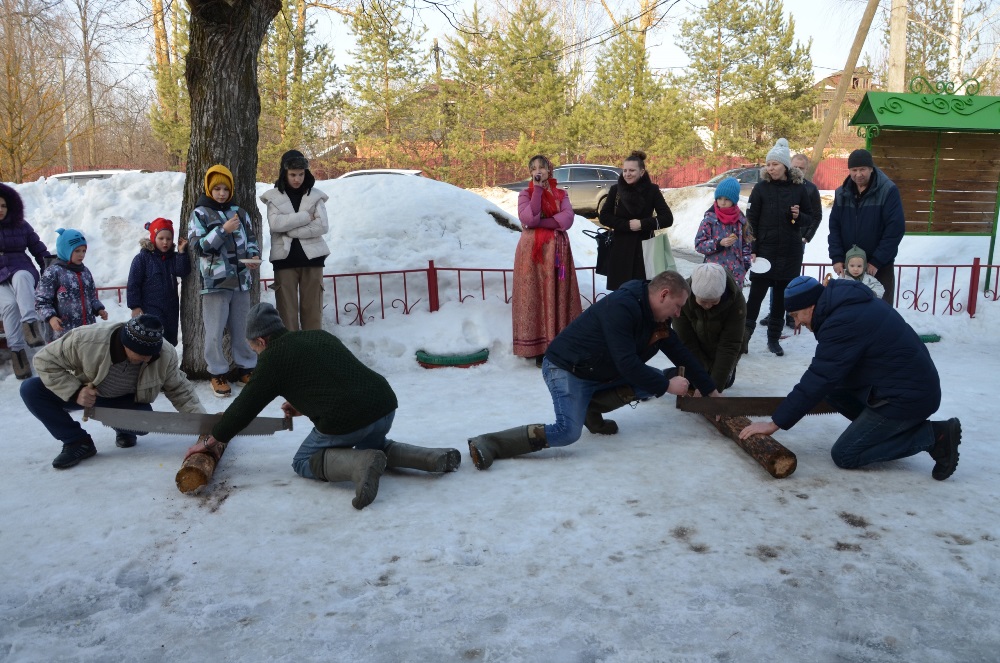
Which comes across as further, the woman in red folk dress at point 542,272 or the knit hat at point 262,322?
the woman in red folk dress at point 542,272

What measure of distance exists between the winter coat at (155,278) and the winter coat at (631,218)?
3686 millimetres

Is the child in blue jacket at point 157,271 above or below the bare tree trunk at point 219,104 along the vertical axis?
below

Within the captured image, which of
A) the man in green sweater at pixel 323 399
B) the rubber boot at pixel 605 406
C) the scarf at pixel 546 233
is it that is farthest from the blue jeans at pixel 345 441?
the scarf at pixel 546 233

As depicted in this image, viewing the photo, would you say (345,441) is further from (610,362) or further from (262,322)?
(610,362)

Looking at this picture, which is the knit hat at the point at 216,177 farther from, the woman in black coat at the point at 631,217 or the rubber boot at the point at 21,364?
the woman in black coat at the point at 631,217

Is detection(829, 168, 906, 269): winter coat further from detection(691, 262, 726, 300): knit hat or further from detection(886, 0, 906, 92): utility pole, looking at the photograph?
detection(886, 0, 906, 92): utility pole

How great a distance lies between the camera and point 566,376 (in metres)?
4.74

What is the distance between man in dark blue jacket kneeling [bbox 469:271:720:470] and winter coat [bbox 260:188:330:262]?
2.90 metres

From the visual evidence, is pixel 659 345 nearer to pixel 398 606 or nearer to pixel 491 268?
pixel 398 606

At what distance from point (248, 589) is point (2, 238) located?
5.19 metres

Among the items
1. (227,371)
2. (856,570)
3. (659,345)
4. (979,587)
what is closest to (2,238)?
(227,371)

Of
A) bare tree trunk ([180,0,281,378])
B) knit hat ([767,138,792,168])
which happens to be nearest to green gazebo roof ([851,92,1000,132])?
knit hat ([767,138,792,168])

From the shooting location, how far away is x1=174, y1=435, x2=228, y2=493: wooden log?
4.16m

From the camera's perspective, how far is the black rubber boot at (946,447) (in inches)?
159
